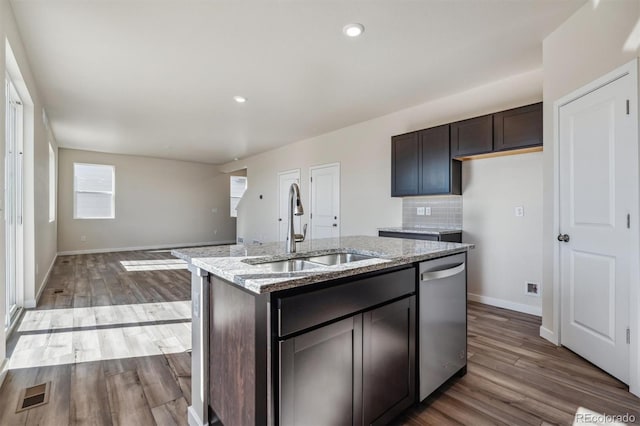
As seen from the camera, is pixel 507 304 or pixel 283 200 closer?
pixel 507 304

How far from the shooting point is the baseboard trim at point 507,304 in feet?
11.0

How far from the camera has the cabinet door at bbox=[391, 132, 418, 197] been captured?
159 inches

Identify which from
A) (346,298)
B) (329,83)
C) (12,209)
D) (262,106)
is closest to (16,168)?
(12,209)

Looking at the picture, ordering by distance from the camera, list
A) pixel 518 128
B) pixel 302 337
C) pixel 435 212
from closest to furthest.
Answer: pixel 302 337
pixel 518 128
pixel 435 212

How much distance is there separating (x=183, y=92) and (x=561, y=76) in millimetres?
3996

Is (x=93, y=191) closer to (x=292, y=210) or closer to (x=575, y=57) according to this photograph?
(x=292, y=210)

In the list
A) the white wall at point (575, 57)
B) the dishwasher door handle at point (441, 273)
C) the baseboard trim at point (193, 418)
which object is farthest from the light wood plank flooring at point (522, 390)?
the baseboard trim at point (193, 418)

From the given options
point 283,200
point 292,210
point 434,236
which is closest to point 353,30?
point 292,210

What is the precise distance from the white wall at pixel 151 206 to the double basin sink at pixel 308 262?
8.27 metres

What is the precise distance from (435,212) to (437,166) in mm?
672

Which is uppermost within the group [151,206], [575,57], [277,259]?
[575,57]

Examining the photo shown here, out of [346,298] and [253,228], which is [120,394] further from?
[253,228]

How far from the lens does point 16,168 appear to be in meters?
3.31

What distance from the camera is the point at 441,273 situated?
1.78 meters
